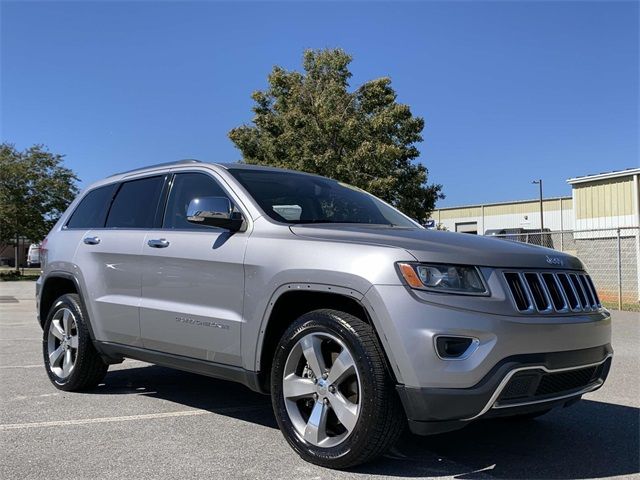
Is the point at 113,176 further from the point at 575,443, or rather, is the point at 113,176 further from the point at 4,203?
the point at 4,203

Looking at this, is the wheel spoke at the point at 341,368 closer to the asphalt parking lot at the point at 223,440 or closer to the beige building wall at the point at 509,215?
the asphalt parking lot at the point at 223,440

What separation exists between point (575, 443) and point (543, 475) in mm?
795

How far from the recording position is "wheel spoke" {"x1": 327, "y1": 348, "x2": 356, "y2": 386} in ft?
11.3

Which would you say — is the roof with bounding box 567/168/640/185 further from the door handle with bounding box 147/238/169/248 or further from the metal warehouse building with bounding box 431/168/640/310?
the door handle with bounding box 147/238/169/248

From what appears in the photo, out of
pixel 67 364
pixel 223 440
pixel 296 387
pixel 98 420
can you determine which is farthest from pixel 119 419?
pixel 296 387

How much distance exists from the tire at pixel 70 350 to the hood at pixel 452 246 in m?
2.50

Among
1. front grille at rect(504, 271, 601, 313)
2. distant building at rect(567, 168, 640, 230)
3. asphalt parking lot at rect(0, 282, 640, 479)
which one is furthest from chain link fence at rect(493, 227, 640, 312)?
front grille at rect(504, 271, 601, 313)

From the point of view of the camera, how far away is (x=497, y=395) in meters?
3.17

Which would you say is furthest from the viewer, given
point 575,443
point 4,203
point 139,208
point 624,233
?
point 4,203

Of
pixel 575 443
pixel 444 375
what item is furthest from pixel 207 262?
pixel 575 443

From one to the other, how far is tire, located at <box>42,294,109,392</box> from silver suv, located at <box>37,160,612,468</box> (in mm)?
247

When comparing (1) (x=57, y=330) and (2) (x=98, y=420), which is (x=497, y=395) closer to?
(2) (x=98, y=420)

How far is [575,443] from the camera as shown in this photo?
417cm

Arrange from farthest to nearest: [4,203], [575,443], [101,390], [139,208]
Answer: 1. [4,203]
2. [101,390]
3. [139,208]
4. [575,443]
